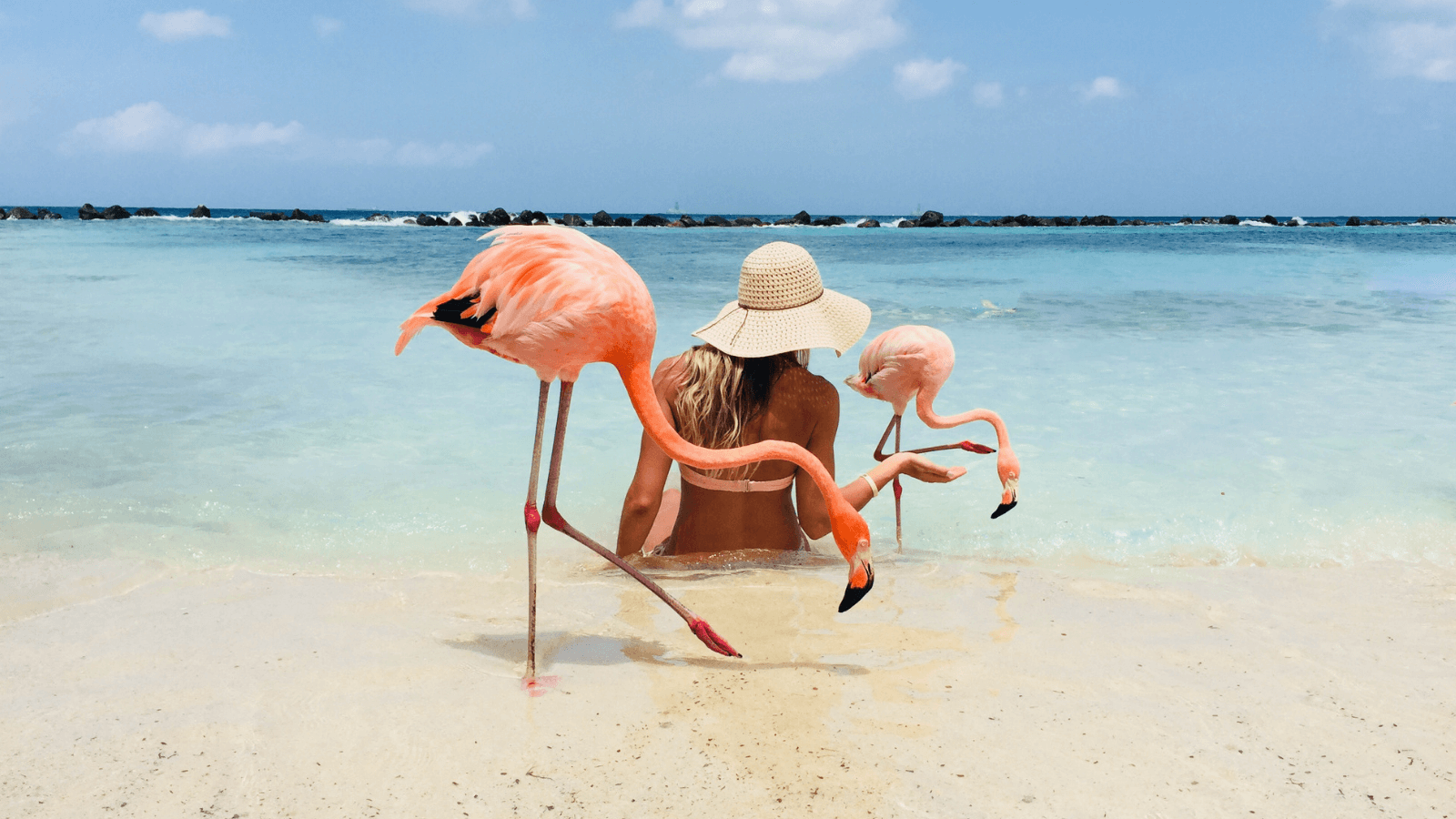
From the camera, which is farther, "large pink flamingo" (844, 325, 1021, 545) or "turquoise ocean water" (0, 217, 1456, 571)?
"turquoise ocean water" (0, 217, 1456, 571)

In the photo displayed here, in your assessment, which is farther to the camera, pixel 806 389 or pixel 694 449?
pixel 806 389

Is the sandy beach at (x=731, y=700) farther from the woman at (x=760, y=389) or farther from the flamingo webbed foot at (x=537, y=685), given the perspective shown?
the woman at (x=760, y=389)

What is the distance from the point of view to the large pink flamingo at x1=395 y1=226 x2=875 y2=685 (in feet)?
7.93

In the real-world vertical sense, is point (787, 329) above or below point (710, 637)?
above

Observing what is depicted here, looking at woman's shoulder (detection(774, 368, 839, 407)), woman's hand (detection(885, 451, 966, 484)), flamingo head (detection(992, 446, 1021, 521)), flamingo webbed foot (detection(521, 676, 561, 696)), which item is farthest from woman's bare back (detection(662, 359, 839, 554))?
→ flamingo webbed foot (detection(521, 676, 561, 696))

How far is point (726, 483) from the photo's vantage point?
3469 mm

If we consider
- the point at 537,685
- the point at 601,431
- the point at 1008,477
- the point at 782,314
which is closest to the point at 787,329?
the point at 782,314

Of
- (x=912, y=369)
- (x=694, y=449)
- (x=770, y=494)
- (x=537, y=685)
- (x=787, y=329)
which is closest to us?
(x=694, y=449)

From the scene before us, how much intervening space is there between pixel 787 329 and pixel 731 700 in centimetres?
128

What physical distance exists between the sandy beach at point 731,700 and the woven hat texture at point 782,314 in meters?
0.95

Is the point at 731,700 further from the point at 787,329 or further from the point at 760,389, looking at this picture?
the point at 787,329

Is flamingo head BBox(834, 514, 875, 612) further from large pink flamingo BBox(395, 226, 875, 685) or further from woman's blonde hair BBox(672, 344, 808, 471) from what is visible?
woman's blonde hair BBox(672, 344, 808, 471)

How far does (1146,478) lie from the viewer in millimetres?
5988

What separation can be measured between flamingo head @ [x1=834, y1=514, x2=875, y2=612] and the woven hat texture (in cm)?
90
